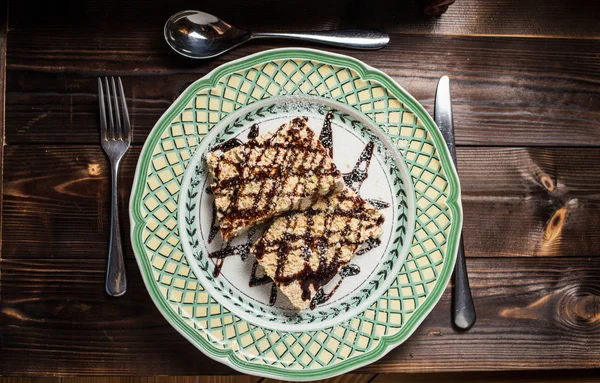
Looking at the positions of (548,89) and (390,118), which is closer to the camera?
(390,118)

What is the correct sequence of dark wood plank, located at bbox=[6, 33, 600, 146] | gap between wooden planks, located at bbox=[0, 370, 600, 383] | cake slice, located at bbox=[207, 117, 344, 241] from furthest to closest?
gap between wooden planks, located at bbox=[0, 370, 600, 383] → dark wood plank, located at bbox=[6, 33, 600, 146] → cake slice, located at bbox=[207, 117, 344, 241]

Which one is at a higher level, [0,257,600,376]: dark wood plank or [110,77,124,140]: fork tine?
[110,77,124,140]: fork tine

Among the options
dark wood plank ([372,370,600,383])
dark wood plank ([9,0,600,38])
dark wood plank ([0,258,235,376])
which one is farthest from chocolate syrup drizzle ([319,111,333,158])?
dark wood plank ([372,370,600,383])

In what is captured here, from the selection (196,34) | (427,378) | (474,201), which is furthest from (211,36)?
(427,378)

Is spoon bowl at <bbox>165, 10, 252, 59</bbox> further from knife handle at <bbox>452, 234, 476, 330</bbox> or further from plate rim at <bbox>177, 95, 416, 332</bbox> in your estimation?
knife handle at <bbox>452, 234, 476, 330</bbox>

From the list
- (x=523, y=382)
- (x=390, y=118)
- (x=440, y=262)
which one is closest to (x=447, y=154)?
(x=390, y=118)

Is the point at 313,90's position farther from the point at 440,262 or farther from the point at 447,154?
the point at 440,262
